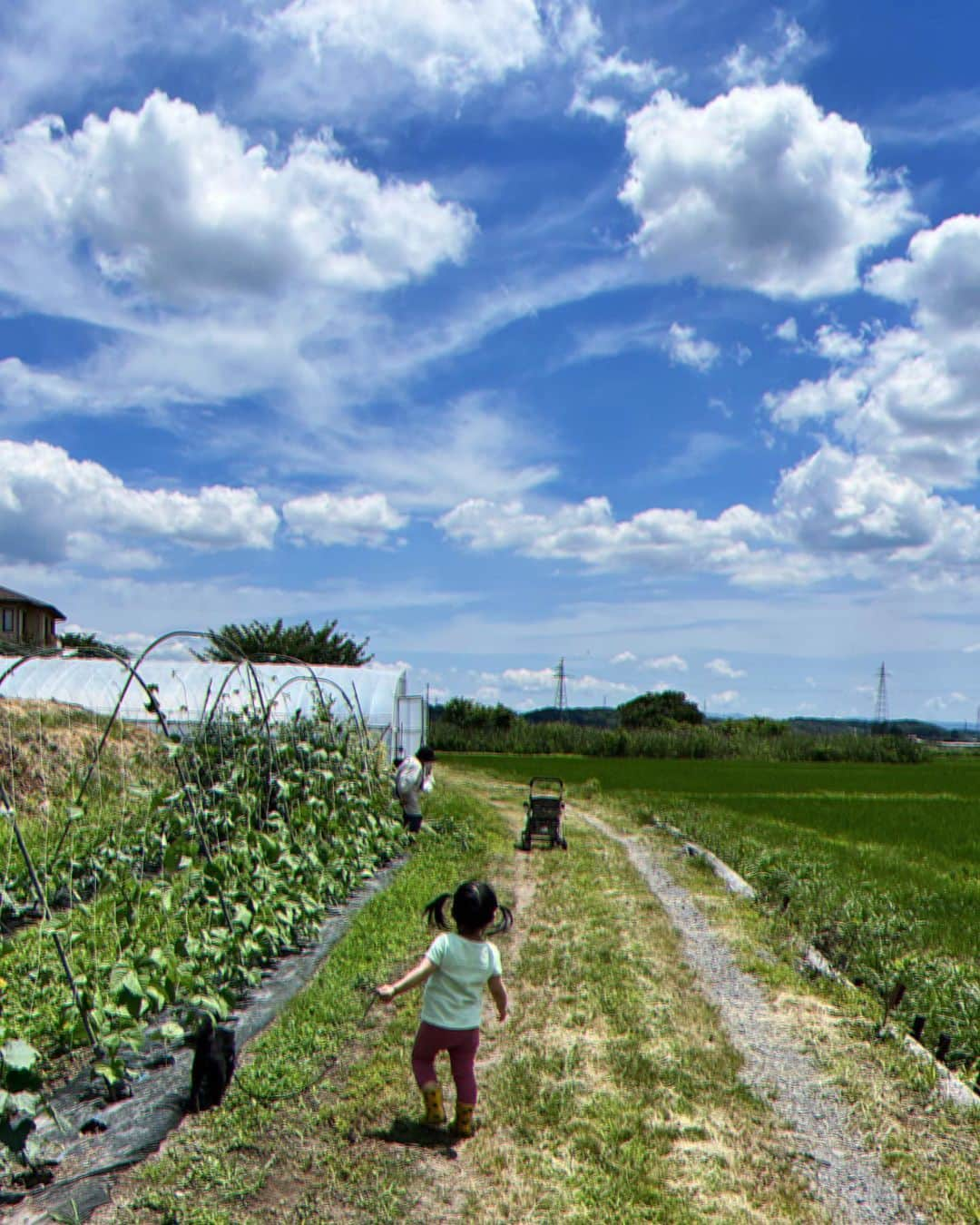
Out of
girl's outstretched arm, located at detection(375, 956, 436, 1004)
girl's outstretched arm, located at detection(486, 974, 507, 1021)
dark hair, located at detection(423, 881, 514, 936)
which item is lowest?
girl's outstretched arm, located at detection(486, 974, 507, 1021)

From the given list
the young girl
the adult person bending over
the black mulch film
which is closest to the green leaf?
the black mulch film

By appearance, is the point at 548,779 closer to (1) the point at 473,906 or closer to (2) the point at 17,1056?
(1) the point at 473,906

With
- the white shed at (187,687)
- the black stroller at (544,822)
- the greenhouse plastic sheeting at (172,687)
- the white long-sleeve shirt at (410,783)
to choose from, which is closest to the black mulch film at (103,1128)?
the white long-sleeve shirt at (410,783)

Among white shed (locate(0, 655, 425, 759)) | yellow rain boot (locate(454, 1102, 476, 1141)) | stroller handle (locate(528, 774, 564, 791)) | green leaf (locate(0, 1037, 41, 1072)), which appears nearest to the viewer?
green leaf (locate(0, 1037, 41, 1072))

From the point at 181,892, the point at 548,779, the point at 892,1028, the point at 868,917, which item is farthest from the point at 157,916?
the point at 548,779

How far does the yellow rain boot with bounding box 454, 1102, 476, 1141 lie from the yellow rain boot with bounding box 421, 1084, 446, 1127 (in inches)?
3.7

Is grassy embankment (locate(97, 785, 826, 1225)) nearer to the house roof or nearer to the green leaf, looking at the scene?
the green leaf

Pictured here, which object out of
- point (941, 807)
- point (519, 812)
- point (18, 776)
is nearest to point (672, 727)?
point (941, 807)

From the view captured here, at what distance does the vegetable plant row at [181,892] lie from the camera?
4703 millimetres

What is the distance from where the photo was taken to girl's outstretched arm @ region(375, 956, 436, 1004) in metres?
4.10

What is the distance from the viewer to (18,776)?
13922 mm

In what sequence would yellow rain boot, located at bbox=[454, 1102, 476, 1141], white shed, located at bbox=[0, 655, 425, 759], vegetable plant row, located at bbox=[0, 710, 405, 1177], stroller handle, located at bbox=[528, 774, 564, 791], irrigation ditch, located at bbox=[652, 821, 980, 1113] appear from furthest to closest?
1. white shed, located at bbox=[0, 655, 425, 759]
2. stroller handle, located at bbox=[528, 774, 564, 791]
3. irrigation ditch, located at bbox=[652, 821, 980, 1113]
4. vegetable plant row, located at bbox=[0, 710, 405, 1177]
5. yellow rain boot, located at bbox=[454, 1102, 476, 1141]

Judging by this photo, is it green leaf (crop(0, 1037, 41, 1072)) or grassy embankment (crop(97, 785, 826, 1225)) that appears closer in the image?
green leaf (crop(0, 1037, 41, 1072))

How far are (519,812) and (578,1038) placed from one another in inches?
554
